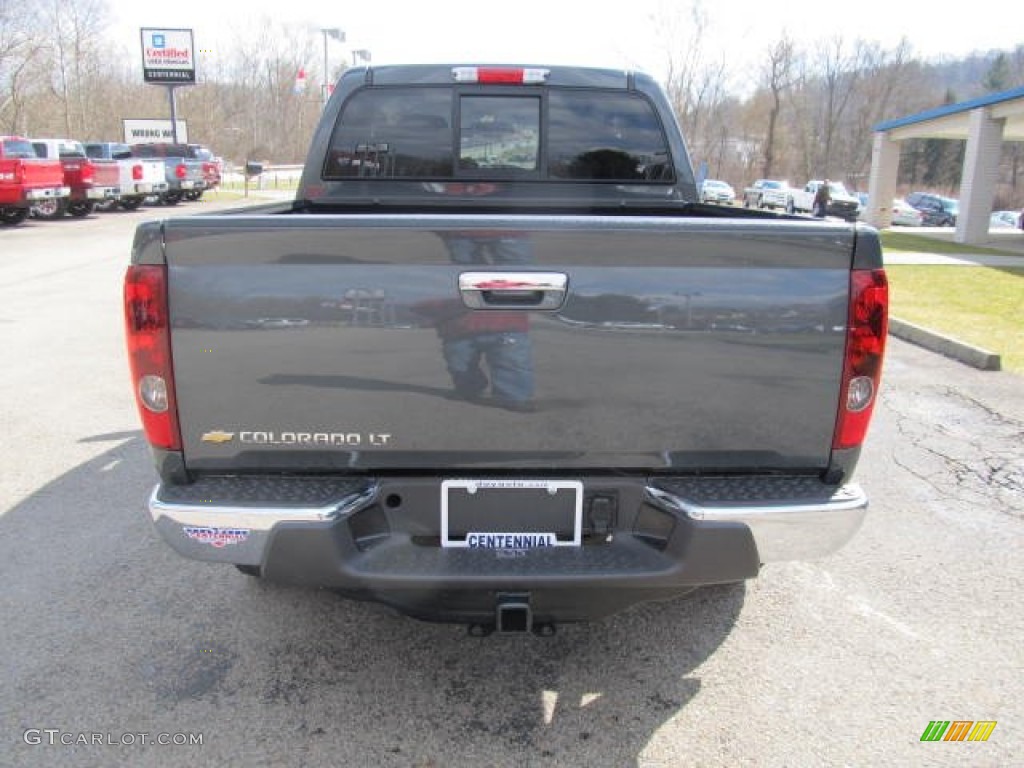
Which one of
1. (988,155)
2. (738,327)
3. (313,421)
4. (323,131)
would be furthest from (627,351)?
(988,155)

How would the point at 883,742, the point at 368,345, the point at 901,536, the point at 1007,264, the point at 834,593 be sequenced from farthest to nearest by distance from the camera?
1. the point at 1007,264
2. the point at 901,536
3. the point at 834,593
4. the point at 883,742
5. the point at 368,345

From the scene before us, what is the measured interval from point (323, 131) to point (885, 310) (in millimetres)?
3090

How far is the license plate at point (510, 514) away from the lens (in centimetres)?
253

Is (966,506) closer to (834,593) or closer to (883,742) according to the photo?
(834,593)

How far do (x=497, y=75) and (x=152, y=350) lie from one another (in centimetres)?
262

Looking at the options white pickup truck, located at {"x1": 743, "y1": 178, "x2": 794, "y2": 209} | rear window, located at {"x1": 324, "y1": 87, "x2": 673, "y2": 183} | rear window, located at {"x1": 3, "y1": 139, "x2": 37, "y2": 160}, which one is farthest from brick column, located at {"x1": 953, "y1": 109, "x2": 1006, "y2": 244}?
rear window, located at {"x1": 3, "y1": 139, "x2": 37, "y2": 160}

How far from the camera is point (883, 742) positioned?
2701 millimetres

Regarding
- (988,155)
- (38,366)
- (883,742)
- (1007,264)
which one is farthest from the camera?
(988,155)

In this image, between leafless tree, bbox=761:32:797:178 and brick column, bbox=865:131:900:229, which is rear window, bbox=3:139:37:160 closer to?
brick column, bbox=865:131:900:229

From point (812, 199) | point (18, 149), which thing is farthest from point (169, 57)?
point (812, 199)

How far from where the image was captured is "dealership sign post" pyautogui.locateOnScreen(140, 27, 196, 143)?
44.7m

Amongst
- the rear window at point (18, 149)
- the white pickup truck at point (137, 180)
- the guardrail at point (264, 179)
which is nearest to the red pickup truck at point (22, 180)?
the rear window at point (18, 149)

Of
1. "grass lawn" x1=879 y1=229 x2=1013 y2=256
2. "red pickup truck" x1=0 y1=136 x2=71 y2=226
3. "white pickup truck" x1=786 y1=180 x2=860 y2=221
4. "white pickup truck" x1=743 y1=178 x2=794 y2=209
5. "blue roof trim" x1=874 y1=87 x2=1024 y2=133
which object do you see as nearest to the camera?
"red pickup truck" x1=0 y1=136 x2=71 y2=226

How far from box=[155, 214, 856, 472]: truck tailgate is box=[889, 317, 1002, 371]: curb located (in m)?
6.88
